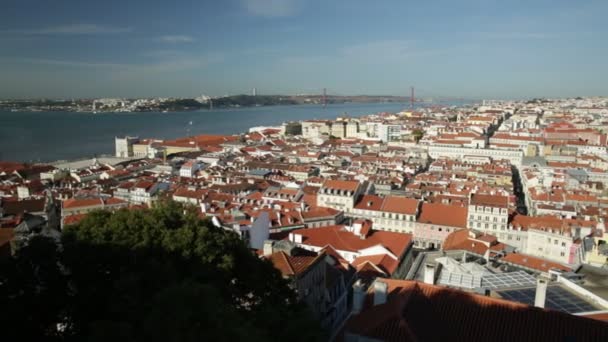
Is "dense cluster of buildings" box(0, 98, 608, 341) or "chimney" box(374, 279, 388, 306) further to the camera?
"dense cluster of buildings" box(0, 98, 608, 341)

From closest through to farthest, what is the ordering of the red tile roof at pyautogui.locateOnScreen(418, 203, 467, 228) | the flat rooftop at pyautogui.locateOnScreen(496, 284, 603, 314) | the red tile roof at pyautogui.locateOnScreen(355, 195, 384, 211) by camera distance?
the flat rooftop at pyautogui.locateOnScreen(496, 284, 603, 314) < the red tile roof at pyautogui.locateOnScreen(418, 203, 467, 228) < the red tile roof at pyautogui.locateOnScreen(355, 195, 384, 211)

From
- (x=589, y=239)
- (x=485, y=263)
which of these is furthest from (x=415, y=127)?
(x=485, y=263)

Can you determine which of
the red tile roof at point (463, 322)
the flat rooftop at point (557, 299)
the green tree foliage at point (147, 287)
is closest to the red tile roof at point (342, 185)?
the flat rooftop at point (557, 299)

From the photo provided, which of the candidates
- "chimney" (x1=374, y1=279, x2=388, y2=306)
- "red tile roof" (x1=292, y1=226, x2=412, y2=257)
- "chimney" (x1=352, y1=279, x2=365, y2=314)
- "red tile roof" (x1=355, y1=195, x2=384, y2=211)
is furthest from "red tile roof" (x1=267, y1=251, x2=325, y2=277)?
"red tile roof" (x1=355, y1=195, x2=384, y2=211)

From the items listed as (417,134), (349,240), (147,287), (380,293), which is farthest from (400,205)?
(417,134)

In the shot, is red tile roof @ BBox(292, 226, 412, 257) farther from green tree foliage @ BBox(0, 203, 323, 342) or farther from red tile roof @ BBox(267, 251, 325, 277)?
green tree foliage @ BBox(0, 203, 323, 342)
